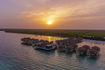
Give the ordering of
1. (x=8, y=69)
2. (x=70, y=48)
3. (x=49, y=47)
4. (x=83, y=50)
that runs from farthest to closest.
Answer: (x=49, y=47) → (x=70, y=48) → (x=83, y=50) → (x=8, y=69)

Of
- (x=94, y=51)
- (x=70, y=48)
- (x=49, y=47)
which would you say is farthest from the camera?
(x=49, y=47)

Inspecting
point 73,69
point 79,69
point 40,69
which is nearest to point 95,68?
point 79,69

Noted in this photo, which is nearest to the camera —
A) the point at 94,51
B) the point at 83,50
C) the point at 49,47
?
the point at 94,51

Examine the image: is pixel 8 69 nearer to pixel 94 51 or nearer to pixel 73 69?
pixel 73 69

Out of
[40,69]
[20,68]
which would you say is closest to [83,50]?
[40,69]

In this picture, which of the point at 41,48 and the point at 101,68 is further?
the point at 41,48

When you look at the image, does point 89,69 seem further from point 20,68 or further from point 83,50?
point 20,68

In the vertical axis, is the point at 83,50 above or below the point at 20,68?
above

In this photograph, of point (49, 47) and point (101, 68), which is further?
point (49, 47)

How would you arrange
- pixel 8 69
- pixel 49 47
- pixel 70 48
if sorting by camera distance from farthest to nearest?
pixel 49 47, pixel 70 48, pixel 8 69
